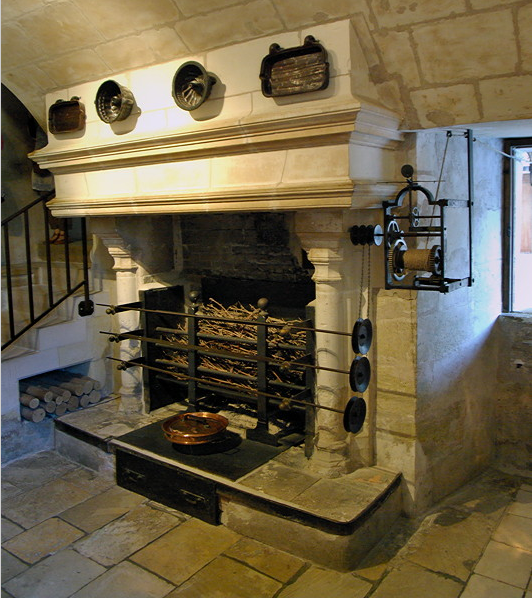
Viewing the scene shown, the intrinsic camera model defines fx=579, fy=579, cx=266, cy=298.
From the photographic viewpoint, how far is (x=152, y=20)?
3061mm

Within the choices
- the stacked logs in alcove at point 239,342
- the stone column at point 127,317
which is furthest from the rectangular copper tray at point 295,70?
the stone column at point 127,317

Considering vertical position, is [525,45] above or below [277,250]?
above

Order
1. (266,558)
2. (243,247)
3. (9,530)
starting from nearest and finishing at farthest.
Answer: (266,558), (9,530), (243,247)

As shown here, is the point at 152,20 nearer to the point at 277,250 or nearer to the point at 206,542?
the point at 277,250

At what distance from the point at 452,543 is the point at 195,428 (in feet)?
5.12

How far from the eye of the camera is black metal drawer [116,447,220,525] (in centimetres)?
318

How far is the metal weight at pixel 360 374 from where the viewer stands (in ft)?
9.34

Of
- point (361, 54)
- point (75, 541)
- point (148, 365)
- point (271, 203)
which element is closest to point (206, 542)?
point (75, 541)

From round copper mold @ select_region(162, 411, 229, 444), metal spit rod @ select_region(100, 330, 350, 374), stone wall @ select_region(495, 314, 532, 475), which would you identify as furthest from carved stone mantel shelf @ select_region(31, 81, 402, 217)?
stone wall @ select_region(495, 314, 532, 475)

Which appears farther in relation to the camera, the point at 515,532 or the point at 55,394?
the point at 55,394

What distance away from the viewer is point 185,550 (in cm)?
296

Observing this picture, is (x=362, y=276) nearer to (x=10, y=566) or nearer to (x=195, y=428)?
(x=195, y=428)

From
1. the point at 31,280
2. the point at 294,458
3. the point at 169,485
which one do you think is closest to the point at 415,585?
the point at 294,458

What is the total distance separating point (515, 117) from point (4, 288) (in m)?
3.73
